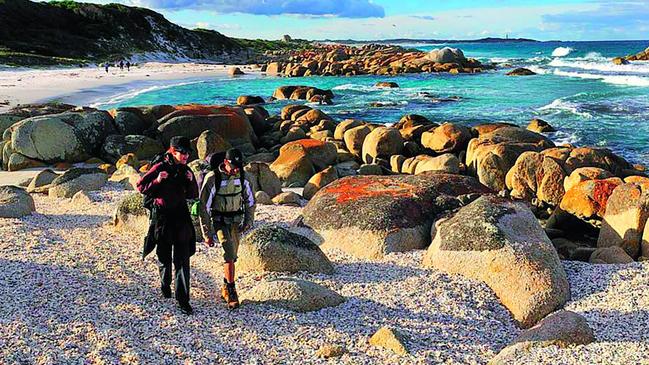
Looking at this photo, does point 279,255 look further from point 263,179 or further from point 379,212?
point 263,179

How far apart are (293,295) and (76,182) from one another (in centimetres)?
791

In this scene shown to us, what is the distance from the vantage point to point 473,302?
6.96m

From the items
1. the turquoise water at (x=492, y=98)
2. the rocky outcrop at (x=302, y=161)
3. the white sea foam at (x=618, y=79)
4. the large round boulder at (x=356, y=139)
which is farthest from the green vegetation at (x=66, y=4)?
the rocky outcrop at (x=302, y=161)

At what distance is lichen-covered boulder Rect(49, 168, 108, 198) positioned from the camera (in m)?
12.4

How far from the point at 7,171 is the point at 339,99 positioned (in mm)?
24099

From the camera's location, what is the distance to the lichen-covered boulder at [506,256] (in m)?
6.92

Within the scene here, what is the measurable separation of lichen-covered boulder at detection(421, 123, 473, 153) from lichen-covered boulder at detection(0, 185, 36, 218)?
1133 cm

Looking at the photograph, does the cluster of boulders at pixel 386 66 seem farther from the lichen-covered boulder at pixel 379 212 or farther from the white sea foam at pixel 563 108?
the lichen-covered boulder at pixel 379 212

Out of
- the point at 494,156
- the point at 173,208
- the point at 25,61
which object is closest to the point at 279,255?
the point at 173,208

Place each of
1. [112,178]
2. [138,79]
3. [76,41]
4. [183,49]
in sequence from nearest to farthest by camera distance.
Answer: [112,178] < [138,79] < [76,41] < [183,49]

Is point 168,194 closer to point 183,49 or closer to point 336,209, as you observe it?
point 336,209

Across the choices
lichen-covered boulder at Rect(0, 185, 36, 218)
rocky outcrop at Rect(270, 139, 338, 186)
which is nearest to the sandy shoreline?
rocky outcrop at Rect(270, 139, 338, 186)

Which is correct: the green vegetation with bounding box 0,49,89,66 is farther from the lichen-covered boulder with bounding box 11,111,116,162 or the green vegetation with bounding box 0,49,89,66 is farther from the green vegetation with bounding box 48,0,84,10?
the green vegetation with bounding box 48,0,84,10

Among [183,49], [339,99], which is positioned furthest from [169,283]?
[183,49]
